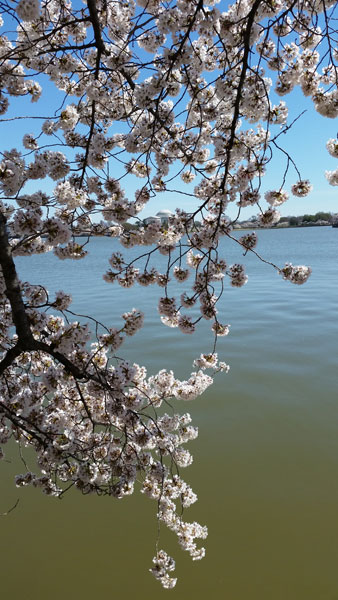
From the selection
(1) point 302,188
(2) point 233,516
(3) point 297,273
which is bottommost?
(2) point 233,516

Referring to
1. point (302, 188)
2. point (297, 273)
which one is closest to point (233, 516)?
point (297, 273)

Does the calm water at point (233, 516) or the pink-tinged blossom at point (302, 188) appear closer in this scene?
the pink-tinged blossom at point (302, 188)

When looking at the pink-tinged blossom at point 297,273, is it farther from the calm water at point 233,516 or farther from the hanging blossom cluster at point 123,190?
the calm water at point 233,516

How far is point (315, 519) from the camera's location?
414 cm

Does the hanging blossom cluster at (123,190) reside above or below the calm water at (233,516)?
above

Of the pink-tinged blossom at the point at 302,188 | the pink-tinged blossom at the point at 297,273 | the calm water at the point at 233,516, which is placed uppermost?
the pink-tinged blossom at the point at 302,188

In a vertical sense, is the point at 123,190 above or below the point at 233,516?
above

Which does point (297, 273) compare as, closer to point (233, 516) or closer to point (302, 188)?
point (302, 188)

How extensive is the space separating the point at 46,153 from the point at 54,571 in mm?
3716

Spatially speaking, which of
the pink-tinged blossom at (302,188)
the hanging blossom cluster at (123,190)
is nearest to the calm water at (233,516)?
the hanging blossom cluster at (123,190)

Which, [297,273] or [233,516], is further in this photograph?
[233,516]

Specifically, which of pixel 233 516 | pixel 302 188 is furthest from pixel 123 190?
pixel 233 516

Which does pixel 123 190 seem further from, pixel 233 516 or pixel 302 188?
pixel 233 516

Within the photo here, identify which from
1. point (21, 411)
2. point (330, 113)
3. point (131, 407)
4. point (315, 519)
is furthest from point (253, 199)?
point (315, 519)
